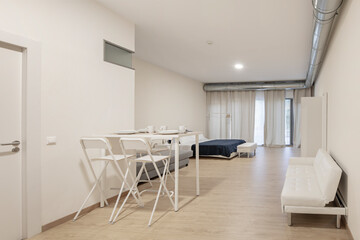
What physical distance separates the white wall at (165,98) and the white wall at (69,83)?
320 centimetres

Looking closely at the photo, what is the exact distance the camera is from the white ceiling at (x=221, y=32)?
4070 mm

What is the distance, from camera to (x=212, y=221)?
11.1 ft

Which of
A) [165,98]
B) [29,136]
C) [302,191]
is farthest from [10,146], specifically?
[165,98]

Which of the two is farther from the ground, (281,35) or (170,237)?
(281,35)

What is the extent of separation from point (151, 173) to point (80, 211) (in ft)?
7.17

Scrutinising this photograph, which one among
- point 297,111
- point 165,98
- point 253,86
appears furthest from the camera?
point 297,111

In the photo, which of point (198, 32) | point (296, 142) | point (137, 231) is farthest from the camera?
point (296, 142)

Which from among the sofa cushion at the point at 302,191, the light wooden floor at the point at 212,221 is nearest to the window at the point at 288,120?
the light wooden floor at the point at 212,221

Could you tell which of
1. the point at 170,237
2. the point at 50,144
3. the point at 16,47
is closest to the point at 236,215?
the point at 170,237

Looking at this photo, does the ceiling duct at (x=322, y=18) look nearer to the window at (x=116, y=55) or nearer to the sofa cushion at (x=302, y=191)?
the sofa cushion at (x=302, y=191)

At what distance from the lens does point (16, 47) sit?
2.89m

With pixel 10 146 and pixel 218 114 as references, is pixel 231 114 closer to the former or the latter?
pixel 218 114

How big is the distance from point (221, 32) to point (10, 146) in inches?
145

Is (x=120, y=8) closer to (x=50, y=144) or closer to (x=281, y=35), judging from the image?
(x=50, y=144)
